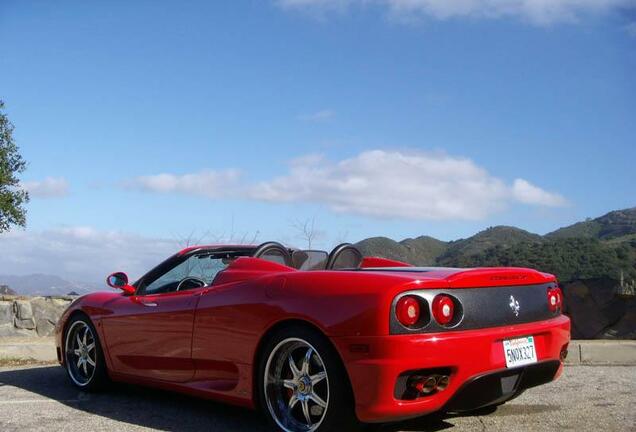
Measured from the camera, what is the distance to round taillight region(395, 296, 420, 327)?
3670mm

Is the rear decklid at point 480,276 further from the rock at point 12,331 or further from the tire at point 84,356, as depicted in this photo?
the rock at point 12,331

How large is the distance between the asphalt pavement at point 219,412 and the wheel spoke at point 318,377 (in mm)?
464

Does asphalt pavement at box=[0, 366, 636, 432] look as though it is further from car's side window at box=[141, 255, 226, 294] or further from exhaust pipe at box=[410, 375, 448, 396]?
car's side window at box=[141, 255, 226, 294]

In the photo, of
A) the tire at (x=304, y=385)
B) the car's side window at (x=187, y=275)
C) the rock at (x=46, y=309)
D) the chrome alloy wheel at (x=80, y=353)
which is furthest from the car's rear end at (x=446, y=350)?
the rock at (x=46, y=309)

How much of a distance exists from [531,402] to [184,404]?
2490mm

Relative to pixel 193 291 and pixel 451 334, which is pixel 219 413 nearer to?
pixel 193 291

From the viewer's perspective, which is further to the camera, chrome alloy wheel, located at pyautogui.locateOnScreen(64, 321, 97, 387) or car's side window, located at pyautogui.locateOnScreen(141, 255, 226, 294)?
chrome alloy wheel, located at pyautogui.locateOnScreen(64, 321, 97, 387)

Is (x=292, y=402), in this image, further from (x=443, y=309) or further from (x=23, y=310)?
(x=23, y=310)

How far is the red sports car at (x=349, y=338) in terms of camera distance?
3.64 metres

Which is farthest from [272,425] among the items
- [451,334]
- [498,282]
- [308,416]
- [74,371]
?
[74,371]

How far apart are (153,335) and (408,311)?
215cm

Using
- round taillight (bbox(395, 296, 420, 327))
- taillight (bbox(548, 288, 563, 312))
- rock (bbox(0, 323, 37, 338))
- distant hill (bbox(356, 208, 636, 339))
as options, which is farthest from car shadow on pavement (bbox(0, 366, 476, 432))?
distant hill (bbox(356, 208, 636, 339))

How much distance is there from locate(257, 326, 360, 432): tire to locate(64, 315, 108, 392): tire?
205 centimetres

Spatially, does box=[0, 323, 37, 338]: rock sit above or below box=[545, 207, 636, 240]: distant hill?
below
